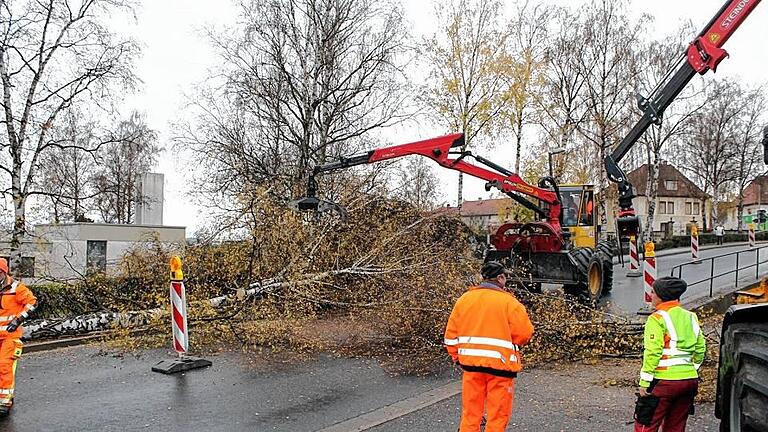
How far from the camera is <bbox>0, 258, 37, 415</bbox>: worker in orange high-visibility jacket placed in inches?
255

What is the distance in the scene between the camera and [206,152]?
22.8 meters

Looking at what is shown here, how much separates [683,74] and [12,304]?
9896mm

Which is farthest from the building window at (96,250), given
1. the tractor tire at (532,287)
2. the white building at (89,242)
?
the tractor tire at (532,287)

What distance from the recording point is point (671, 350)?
4621mm

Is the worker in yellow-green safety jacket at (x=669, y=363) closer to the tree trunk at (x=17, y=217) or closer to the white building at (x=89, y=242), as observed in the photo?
the white building at (x=89, y=242)

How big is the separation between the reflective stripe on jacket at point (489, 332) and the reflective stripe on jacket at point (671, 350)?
2.80ft

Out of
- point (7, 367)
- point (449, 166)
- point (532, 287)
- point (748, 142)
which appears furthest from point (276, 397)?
point (748, 142)

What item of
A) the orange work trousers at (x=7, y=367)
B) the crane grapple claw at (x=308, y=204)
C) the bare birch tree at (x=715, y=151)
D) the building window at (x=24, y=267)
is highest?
the bare birch tree at (x=715, y=151)

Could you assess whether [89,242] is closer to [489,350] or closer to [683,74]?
[683,74]

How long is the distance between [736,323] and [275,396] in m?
4.79

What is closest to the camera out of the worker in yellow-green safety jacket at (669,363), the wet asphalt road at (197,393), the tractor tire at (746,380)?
the tractor tire at (746,380)

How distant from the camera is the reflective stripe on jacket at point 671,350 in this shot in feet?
15.1

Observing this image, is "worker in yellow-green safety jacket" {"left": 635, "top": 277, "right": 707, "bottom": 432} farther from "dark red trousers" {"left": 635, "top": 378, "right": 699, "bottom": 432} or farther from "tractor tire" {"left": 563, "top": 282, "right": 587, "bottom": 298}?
"tractor tire" {"left": 563, "top": 282, "right": 587, "bottom": 298}

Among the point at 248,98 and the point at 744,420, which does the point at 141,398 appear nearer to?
the point at 744,420
